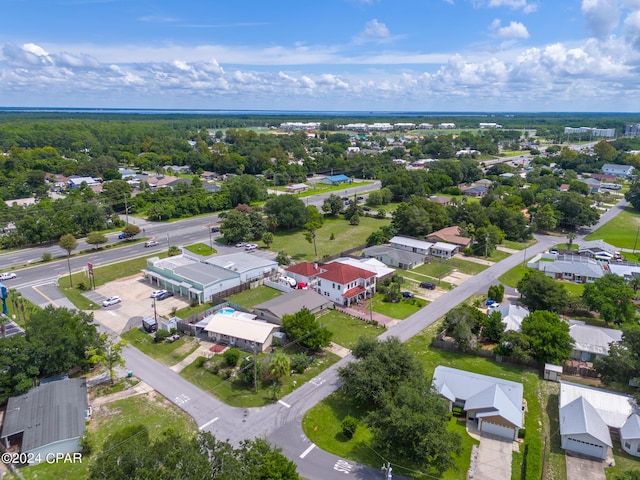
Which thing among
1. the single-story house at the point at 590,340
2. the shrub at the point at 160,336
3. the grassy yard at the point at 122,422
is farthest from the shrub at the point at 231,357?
the single-story house at the point at 590,340

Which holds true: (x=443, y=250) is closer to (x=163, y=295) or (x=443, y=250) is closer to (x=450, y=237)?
(x=450, y=237)

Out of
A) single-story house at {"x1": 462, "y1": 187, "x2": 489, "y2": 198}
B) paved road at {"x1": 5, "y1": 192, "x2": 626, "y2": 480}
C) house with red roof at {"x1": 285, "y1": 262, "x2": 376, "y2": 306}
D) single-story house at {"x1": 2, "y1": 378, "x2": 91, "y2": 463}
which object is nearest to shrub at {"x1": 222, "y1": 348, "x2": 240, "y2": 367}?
paved road at {"x1": 5, "y1": 192, "x2": 626, "y2": 480}

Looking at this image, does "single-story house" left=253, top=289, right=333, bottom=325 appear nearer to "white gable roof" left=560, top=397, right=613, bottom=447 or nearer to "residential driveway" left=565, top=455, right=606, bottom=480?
"white gable roof" left=560, top=397, right=613, bottom=447

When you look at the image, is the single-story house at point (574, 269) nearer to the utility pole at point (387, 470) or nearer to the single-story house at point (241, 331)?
the single-story house at point (241, 331)

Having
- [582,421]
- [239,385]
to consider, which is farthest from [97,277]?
[582,421]

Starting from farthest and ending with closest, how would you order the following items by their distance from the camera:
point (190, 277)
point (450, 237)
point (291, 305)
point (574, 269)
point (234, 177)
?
point (234, 177) < point (450, 237) < point (574, 269) < point (190, 277) < point (291, 305)

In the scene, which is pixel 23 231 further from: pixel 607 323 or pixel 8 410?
pixel 607 323

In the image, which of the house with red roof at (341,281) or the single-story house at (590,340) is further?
the house with red roof at (341,281)
